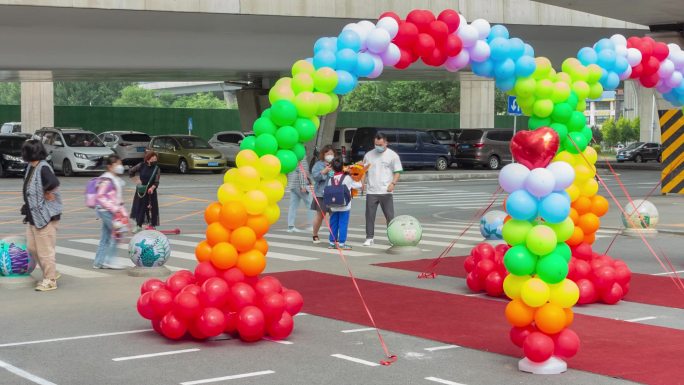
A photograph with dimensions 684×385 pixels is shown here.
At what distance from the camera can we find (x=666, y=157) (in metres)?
22.7

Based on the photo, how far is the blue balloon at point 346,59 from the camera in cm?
1033

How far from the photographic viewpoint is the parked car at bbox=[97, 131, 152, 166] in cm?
4266

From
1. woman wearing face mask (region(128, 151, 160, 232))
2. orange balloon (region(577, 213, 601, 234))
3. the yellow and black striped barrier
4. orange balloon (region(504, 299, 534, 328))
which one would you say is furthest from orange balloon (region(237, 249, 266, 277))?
the yellow and black striped barrier

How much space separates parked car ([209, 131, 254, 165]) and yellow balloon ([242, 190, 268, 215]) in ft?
111

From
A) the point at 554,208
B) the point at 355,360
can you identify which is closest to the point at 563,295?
the point at 554,208

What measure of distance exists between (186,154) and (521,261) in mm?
32731

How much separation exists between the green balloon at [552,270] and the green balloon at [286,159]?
279 cm

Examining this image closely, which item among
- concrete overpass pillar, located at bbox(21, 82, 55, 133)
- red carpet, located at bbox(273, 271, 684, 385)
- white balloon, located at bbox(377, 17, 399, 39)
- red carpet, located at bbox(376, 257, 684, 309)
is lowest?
red carpet, located at bbox(273, 271, 684, 385)

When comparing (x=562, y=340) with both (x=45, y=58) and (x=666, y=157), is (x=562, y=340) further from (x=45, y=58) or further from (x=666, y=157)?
(x=45, y=58)

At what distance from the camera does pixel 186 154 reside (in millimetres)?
40344

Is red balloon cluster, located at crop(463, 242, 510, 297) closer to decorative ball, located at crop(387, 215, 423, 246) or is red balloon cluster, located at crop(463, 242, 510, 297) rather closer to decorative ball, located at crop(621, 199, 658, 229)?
decorative ball, located at crop(387, 215, 423, 246)

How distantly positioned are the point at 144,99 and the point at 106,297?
13013 centimetres

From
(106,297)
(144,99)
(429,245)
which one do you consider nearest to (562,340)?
(106,297)

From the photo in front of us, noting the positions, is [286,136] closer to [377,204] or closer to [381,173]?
[381,173]
